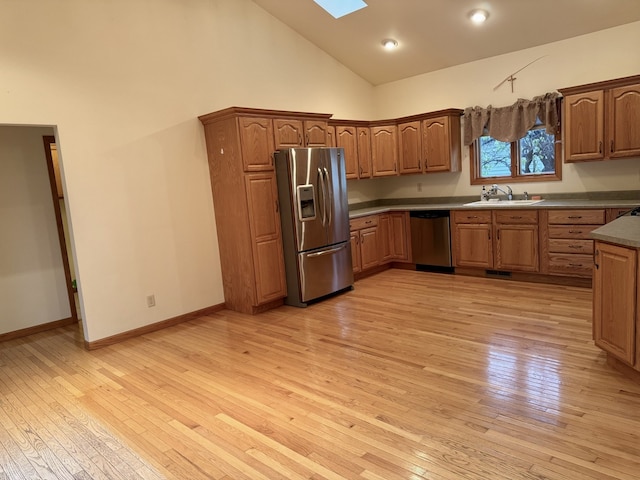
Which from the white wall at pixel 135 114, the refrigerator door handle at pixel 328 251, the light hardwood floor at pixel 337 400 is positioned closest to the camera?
the light hardwood floor at pixel 337 400

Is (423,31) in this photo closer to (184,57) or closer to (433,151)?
(433,151)

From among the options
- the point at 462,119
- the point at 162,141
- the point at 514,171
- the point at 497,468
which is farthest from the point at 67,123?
the point at 514,171

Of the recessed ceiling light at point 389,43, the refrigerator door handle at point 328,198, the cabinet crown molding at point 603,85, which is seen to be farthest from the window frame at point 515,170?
the refrigerator door handle at point 328,198

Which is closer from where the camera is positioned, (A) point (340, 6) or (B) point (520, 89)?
(A) point (340, 6)

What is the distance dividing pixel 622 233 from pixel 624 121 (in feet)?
7.66

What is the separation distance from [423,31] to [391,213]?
7.68 ft

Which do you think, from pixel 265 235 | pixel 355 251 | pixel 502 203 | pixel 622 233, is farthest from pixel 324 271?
pixel 622 233

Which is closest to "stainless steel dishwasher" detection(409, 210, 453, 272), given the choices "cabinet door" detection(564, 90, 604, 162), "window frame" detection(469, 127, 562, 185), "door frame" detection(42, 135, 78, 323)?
"window frame" detection(469, 127, 562, 185)

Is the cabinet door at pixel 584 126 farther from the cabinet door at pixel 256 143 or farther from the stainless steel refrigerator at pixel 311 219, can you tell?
the cabinet door at pixel 256 143

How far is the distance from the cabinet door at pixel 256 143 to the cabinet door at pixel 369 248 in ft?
5.91

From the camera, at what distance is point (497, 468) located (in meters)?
1.98

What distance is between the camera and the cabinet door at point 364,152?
6.10 meters

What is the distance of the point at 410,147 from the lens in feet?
20.0

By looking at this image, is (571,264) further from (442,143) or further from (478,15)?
(478,15)
